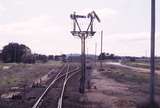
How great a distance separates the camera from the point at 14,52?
111m

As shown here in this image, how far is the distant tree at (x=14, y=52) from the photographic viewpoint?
357 ft

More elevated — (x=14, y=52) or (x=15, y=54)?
(x=14, y=52)

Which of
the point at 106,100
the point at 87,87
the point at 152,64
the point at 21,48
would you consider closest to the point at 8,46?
the point at 21,48

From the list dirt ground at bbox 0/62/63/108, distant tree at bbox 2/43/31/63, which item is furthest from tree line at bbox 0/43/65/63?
dirt ground at bbox 0/62/63/108

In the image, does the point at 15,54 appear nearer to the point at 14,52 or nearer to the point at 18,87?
the point at 14,52

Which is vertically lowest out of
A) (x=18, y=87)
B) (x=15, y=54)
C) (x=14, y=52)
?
(x=18, y=87)

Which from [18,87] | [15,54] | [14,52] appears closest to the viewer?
[18,87]

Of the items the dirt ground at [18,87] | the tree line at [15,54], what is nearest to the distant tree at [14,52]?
the tree line at [15,54]

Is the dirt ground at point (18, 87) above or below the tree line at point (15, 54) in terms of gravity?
below

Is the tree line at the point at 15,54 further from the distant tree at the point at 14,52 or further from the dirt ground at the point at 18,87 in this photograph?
the dirt ground at the point at 18,87

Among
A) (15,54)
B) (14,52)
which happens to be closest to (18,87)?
(14,52)

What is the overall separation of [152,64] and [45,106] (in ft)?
34.3

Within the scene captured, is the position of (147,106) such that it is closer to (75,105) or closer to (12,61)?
(75,105)

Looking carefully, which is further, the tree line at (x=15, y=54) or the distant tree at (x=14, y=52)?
the tree line at (x=15, y=54)
